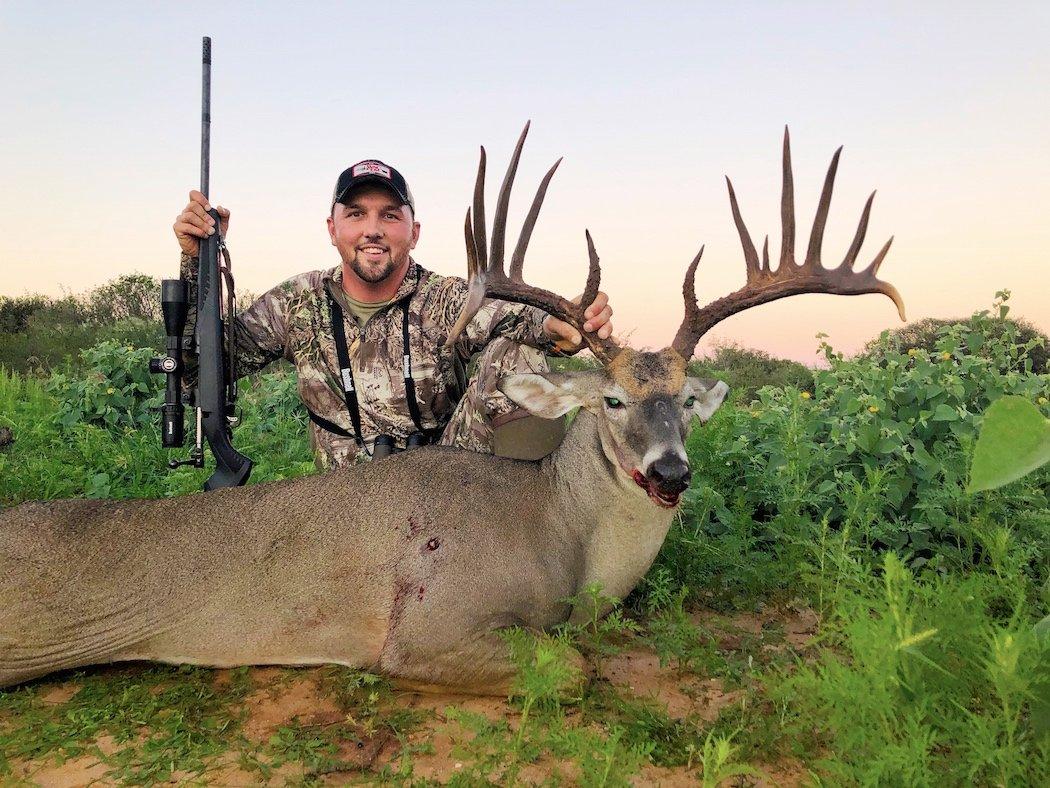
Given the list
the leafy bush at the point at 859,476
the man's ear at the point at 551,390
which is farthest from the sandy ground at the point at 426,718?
the man's ear at the point at 551,390

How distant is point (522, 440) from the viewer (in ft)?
18.9

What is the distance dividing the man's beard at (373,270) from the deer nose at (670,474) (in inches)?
120

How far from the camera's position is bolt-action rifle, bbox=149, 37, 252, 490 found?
543 cm

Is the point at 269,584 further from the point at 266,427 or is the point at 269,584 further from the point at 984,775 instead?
the point at 266,427

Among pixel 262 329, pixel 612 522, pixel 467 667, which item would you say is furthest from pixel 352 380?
pixel 467 667

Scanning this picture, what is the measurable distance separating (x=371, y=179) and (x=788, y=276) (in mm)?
3163

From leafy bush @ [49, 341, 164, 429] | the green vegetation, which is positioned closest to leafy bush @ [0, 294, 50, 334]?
leafy bush @ [49, 341, 164, 429]

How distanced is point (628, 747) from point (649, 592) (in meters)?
1.64

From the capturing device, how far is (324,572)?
410 centimetres

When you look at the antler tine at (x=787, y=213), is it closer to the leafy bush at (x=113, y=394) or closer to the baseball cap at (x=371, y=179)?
the baseball cap at (x=371, y=179)

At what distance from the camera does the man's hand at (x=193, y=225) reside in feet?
18.6

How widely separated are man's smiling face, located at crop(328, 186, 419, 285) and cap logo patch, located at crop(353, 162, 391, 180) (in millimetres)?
103

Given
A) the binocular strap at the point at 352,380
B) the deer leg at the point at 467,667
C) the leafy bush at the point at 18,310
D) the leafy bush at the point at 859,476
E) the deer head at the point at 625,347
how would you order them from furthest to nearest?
the leafy bush at the point at 18,310 < the binocular strap at the point at 352,380 < the leafy bush at the point at 859,476 < the deer head at the point at 625,347 < the deer leg at the point at 467,667

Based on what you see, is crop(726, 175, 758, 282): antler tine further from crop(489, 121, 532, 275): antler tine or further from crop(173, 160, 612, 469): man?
crop(173, 160, 612, 469): man
